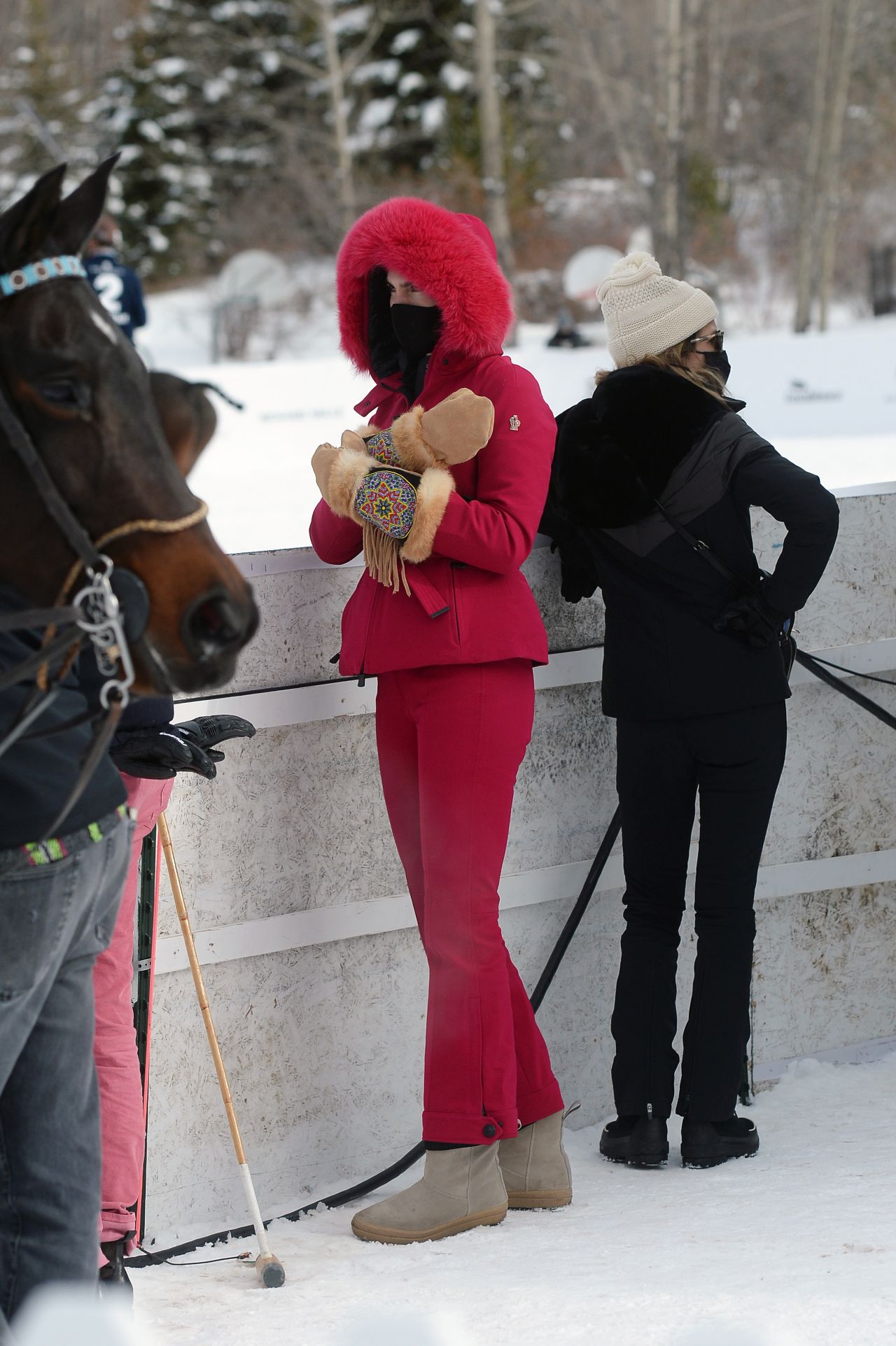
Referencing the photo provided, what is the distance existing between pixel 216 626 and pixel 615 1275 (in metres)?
1.69

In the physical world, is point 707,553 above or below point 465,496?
below

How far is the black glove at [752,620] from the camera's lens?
127 inches

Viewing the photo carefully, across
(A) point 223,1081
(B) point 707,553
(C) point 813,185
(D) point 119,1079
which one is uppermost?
(B) point 707,553

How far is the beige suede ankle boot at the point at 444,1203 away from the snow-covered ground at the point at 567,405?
5.53 m

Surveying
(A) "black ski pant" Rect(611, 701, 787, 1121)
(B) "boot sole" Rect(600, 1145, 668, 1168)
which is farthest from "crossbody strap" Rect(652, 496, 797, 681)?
(B) "boot sole" Rect(600, 1145, 668, 1168)

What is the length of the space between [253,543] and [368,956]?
12.6 feet

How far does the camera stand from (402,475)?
9.46 ft

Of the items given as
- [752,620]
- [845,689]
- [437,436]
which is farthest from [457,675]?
[845,689]

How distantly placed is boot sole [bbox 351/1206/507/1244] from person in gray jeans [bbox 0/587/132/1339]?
121 cm

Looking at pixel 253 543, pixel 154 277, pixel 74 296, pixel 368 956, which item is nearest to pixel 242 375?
pixel 253 543

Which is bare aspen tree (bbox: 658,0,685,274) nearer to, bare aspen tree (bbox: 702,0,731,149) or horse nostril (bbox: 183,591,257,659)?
bare aspen tree (bbox: 702,0,731,149)

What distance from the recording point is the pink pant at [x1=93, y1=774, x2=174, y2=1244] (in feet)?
A: 8.40

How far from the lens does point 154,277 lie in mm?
35281

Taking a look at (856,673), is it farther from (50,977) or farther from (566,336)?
(566,336)
